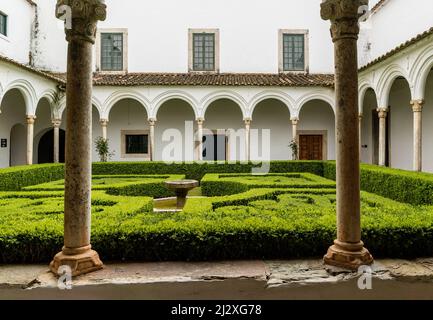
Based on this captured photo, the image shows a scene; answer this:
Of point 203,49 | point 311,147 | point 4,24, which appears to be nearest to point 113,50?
point 203,49

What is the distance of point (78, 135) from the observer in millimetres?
3541

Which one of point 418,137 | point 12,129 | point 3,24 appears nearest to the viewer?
point 418,137

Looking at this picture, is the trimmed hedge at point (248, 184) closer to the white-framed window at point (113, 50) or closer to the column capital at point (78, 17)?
the column capital at point (78, 17)

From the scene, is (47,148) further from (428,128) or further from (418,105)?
(428,128)

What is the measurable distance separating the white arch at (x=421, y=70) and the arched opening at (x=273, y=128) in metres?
8.45

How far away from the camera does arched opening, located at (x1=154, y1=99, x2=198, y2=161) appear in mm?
19281

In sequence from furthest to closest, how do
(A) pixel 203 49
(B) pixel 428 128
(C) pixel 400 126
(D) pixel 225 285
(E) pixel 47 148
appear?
(A) pixel 203 49
(E) pixel 47 148
(C) pixel 400 126
(B) pixel 428 128
(D) pixel 225 285

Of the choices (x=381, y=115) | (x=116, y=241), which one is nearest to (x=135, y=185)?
(x=116, y=241)

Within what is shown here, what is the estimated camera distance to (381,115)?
1408 cm

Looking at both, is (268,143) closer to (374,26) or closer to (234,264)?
(374,26)

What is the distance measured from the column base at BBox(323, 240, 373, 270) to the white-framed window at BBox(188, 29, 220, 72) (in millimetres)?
17734

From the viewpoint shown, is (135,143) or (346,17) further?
(135,143)

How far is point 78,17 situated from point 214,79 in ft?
48.8
